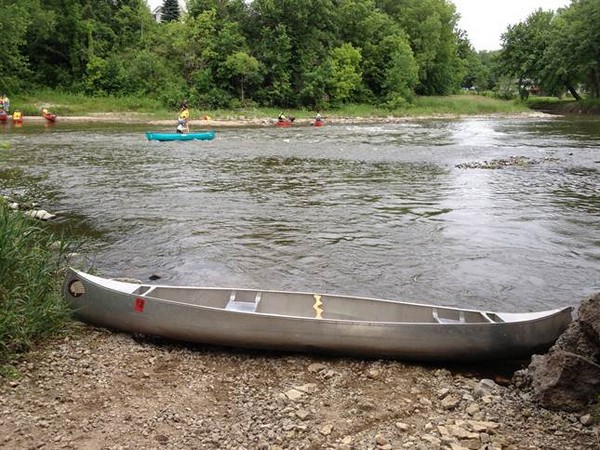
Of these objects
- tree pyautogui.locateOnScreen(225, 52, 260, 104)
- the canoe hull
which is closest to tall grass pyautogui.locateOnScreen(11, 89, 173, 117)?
tree pyautogui.locateOnScreen(225, 52, 260, 104)

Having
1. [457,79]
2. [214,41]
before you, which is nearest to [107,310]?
[214,41]

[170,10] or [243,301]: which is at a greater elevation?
[170,10]

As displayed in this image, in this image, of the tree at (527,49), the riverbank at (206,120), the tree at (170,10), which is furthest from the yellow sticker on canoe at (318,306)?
the tree at (170,10)

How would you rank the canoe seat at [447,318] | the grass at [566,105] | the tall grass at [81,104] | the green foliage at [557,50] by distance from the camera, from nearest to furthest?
1. the canoe seat at [447,318]
2. the tall grass at [81,104]
3. the grass at [566,105]
4. the green foliage at [557,50]

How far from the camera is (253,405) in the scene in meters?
5.23

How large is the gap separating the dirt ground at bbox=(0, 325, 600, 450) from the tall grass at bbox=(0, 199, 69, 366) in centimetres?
23

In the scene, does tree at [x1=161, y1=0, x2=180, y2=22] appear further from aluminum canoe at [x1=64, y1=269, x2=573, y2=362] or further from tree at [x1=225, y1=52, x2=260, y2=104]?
aluminum canoe at [x1=64, y1=269, x2=573, y2=362]

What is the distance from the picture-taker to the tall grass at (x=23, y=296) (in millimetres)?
5664

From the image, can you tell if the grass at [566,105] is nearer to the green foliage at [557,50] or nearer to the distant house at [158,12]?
the green foliage at [557,50]

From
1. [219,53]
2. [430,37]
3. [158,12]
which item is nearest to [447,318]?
[219,53]

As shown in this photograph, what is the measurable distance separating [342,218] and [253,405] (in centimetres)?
887

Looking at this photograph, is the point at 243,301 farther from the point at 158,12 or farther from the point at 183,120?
the point at 158,12

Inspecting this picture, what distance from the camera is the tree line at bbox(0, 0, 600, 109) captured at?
54.5 metres

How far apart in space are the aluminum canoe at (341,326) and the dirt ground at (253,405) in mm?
223
